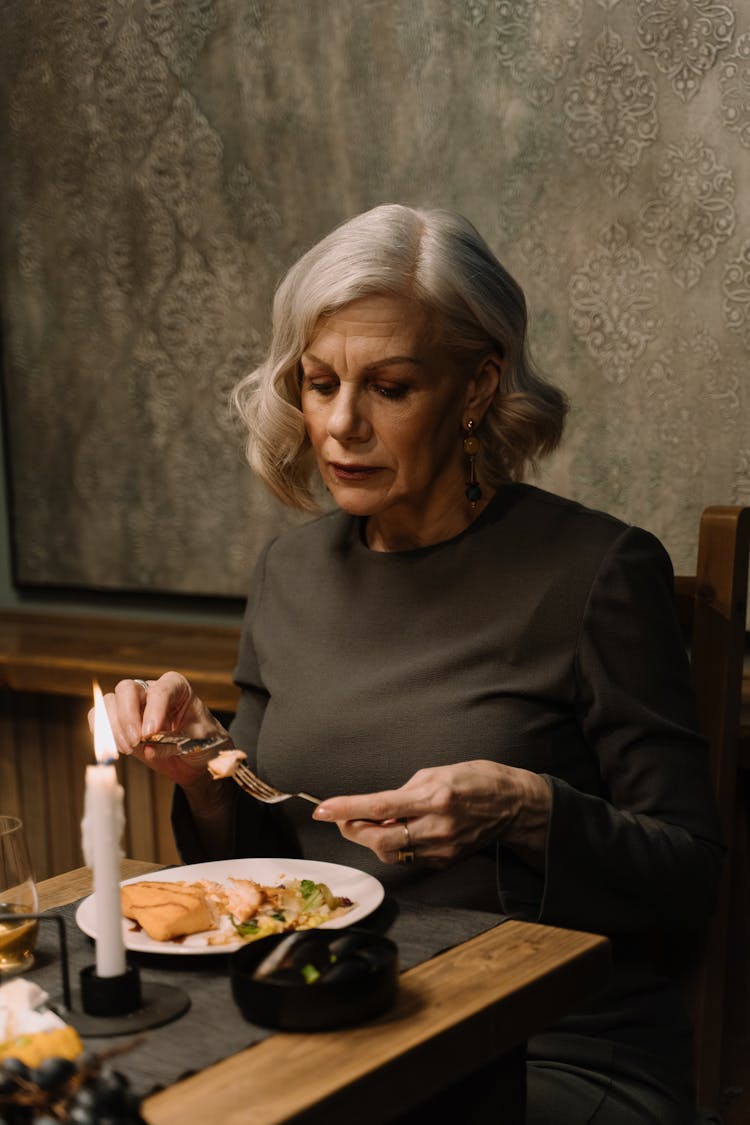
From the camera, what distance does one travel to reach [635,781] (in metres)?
1.54

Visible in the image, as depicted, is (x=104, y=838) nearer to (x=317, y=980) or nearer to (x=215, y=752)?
(x=317, y=980)

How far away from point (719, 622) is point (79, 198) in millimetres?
1761

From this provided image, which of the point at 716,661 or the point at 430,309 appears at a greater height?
the point at 430,309

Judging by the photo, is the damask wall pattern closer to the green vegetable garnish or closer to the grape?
the green vegetable garnish

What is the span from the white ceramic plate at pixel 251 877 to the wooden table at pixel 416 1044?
12cm

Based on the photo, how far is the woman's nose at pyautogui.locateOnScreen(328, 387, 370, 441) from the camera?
5.36 feet

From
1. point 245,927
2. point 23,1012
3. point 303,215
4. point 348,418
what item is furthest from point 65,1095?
point 303,215

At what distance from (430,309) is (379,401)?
127 millimetres

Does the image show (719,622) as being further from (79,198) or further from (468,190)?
(79,198)

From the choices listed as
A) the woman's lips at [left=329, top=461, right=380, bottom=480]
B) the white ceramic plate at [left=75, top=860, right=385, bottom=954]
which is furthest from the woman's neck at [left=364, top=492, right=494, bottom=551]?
the white ceramic plate at [left=75, top=860, right=385, bottom=954]

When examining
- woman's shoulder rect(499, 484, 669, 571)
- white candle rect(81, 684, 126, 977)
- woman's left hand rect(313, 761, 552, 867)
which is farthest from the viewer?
woman's shoulder rect(499, 484, 669, 571)

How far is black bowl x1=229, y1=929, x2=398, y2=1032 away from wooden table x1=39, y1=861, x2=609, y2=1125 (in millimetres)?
15

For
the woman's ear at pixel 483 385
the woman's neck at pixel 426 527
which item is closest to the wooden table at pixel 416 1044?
the woman's neck at pixel 426 527

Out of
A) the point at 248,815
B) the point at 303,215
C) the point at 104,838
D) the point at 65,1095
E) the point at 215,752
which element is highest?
the point at 303,215
